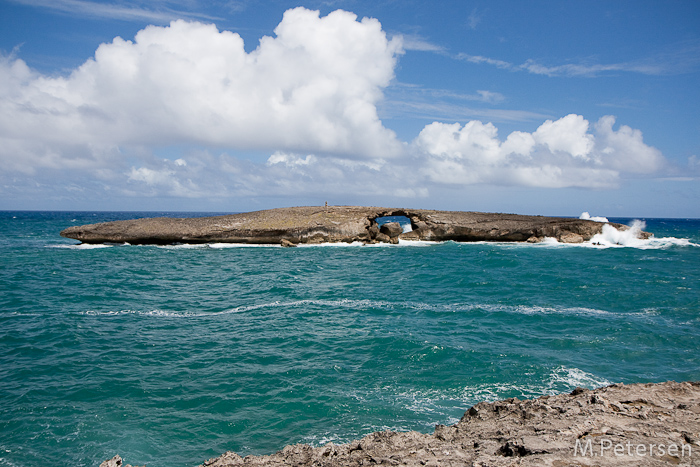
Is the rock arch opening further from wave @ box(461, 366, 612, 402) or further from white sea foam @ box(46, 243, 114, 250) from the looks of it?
wave @ box(461, 366, 612, 402)

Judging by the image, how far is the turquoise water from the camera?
6738 mm

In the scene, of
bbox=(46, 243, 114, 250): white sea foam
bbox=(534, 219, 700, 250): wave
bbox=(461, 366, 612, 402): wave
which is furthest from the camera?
bbox=(534, 219, 700, 250): wave

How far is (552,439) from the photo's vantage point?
439 cm

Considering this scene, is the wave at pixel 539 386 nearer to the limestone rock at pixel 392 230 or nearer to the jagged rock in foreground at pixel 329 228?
the jagged rock in foreground at pixel 329 228

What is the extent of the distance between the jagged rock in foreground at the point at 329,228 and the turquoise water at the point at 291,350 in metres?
13.1

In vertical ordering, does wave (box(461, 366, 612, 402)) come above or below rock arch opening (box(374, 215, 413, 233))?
below

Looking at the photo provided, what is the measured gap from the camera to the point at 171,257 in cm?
2716

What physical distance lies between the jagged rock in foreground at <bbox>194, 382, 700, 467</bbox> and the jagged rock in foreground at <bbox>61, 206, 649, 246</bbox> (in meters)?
29.5

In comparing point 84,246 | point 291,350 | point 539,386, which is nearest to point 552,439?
point 539,386

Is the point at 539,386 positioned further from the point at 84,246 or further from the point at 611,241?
the point at 84,246

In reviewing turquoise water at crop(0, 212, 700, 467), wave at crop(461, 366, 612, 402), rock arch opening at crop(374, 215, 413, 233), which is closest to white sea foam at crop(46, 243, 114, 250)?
turquoise water at crop(0, 212, 700, 467)

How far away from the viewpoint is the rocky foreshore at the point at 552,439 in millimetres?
4016

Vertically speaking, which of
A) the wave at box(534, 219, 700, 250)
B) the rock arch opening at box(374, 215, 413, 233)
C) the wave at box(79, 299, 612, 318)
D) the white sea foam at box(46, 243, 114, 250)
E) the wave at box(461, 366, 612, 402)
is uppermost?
the rock arch opening at box(374, 215, 413, 233)

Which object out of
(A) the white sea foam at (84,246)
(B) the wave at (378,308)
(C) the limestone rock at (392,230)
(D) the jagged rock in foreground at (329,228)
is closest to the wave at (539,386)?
(B) the wave at (378,308)
